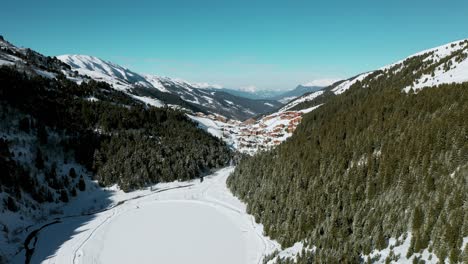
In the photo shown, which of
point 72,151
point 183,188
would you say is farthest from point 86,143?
point 183,188

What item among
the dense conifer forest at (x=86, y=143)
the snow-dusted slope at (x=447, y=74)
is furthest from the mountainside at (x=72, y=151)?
the snow-dusted slope at (x=447, y=74)

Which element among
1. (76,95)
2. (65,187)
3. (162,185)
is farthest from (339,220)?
(76,95)

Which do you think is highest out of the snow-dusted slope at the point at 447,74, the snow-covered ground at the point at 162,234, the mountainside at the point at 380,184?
the snow-dusted slope at the point at 447,74

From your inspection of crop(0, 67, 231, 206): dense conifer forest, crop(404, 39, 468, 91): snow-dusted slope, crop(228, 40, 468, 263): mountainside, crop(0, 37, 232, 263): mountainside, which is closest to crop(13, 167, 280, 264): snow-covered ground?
crop(228, 40, 468, 263): mountainside

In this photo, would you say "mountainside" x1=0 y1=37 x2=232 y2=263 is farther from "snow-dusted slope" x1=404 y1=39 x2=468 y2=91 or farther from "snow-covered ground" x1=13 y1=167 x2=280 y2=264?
"snow-dusted slope" x1=404 y1=39 x2=468 y2=91

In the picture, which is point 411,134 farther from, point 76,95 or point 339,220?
point 76,95

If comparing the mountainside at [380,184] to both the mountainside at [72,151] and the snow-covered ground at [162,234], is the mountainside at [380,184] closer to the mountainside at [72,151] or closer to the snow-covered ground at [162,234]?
the snow-covered ground at [162,234]
